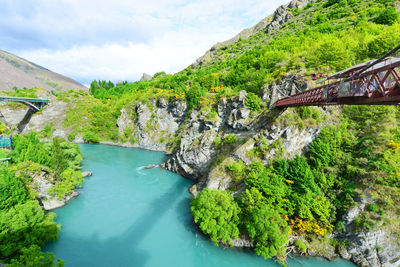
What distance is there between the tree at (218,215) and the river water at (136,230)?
2.05 m

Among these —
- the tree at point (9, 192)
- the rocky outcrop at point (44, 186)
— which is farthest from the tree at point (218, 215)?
the rocky outcrop at point (44, 186)

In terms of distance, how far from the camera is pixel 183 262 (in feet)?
48.1

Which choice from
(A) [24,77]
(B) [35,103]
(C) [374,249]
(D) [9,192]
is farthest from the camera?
(A) [24,77]

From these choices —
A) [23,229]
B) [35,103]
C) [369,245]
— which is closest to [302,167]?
[369,245]

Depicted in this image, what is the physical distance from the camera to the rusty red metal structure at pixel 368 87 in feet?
21.0

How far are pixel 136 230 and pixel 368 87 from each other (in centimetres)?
2206

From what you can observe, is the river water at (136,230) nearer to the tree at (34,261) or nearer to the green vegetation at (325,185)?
the green vegetation at (325,185)

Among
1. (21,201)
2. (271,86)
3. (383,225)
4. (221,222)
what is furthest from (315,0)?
(21,201)

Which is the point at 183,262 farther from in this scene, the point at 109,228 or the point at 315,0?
the point at 315,0

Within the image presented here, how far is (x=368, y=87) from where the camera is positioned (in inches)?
305

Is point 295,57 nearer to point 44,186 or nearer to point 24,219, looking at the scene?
point 24,219

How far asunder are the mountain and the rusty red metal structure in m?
178

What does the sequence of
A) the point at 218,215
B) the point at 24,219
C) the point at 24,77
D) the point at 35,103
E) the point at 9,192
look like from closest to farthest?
1. the point at 24,219
2. the point at 9,192
3. the point at 218,215
4. the point at 35,103
5. the point at 24,77

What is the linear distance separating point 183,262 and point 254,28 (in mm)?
102692
